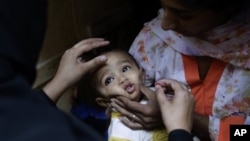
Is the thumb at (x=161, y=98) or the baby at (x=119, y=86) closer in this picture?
the thumb at (x=161, y=98)

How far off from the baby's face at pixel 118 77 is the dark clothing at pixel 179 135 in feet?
0.96

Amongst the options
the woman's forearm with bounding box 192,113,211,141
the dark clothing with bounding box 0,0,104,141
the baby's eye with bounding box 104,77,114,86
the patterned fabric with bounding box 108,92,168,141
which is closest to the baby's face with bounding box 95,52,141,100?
the baby's eye with bounding box 104,77,114,86

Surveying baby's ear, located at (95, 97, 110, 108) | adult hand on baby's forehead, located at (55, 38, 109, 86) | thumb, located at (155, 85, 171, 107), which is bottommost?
baby's ear, located at (95, 97, 110, 108)

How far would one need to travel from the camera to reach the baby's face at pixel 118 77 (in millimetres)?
1751

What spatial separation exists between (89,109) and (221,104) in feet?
1.85

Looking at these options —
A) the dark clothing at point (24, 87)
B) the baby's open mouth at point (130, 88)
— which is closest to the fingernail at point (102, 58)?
the baby's open mouth at point (130, 88)

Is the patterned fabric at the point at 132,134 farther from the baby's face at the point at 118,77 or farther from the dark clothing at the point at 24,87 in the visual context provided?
the dark clothing at the point at 24,87

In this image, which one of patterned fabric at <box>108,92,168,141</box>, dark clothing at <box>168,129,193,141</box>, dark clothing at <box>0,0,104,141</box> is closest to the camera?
dark clothing at <box>0,0,104,141</box>

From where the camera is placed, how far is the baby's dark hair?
6.00 feet

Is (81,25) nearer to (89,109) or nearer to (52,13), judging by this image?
(52,13)

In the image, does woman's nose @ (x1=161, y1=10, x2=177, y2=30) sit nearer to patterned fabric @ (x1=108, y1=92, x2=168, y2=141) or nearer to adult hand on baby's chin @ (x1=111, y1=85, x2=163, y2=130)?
adult hand on baby's chin @ (x1=111, y1=85, x2=163, y2=130)

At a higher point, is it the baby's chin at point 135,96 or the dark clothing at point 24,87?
the dark clothing at point 24,87

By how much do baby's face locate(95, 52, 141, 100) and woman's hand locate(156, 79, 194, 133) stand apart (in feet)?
0.43

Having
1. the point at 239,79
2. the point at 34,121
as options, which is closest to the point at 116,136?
the point at 239,79
